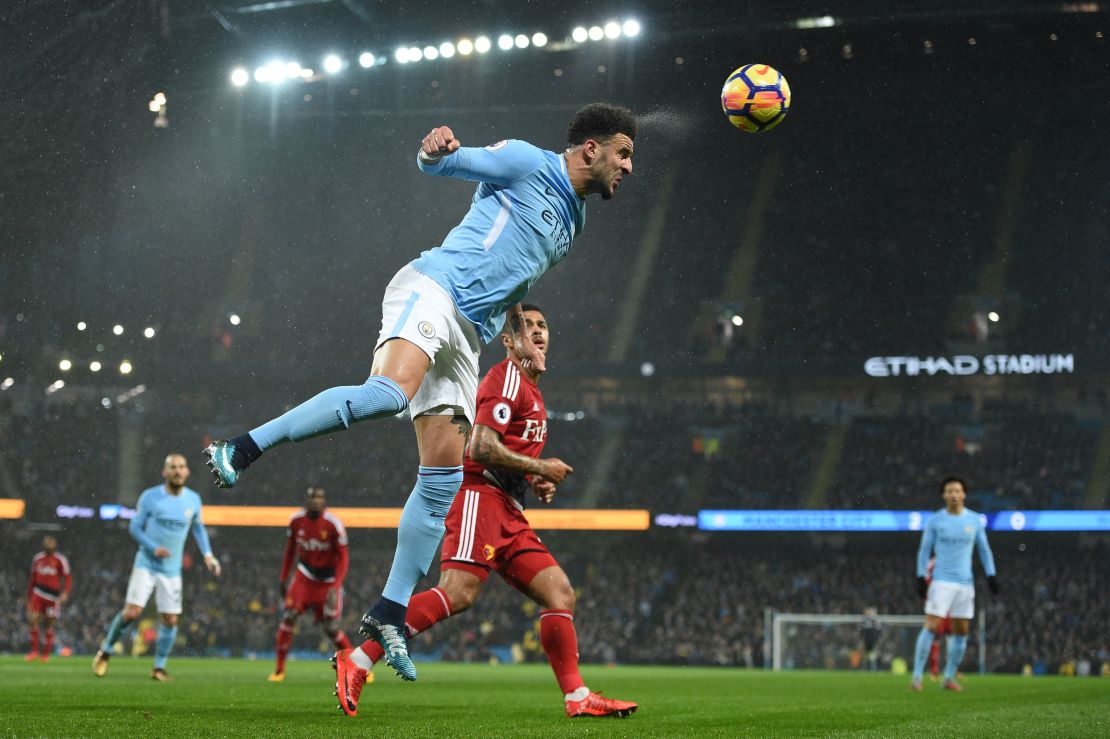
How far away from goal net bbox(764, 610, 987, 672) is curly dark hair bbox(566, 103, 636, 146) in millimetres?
20141

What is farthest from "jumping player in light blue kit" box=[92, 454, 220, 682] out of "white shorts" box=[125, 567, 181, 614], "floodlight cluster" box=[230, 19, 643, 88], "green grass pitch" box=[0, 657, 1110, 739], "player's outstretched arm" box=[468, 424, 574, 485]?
"floodlight cluster" box=[230, 19, 643, 88]

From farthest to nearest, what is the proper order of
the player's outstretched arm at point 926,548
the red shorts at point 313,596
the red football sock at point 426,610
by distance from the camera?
the red shorts at point 313,596 → the player's outstretched arm at point 926,548 → the red football sock at point 426,610

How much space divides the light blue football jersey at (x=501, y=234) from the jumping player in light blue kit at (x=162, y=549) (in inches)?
308

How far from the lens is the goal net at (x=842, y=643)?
23.5m

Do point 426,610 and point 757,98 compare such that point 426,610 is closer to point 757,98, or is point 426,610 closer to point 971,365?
point 757,98

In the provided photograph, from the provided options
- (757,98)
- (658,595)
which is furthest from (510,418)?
(658,595)

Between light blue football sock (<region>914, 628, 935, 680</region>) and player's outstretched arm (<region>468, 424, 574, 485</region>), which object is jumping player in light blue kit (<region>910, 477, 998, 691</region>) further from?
player's outstretched arm (<region>468, 424, 574, 485</region>)

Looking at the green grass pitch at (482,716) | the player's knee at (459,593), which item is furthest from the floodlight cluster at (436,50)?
the player's knee at (459,593)

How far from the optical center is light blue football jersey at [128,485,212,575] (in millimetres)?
12312

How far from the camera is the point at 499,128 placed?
26.9m

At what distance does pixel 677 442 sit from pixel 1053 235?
13.3m

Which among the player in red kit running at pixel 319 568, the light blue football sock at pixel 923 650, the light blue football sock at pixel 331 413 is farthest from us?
the player in red kit running at pixel 319 568

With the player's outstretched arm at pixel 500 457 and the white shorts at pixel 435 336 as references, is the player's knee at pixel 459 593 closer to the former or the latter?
the player's outstretched arm at pixel 500 457

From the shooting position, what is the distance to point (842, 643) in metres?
24.4
